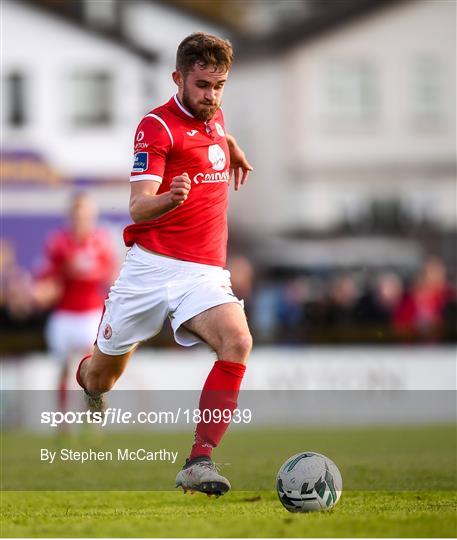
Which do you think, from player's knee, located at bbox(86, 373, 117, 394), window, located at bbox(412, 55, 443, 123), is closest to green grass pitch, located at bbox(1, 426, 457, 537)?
player's knee, located at bbox(86, 373, 117, 394)

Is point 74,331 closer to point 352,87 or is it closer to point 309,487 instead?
point 309,487

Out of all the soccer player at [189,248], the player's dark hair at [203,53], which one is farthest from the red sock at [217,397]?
the player's dark hair at [203,53]

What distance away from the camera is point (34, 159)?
116 feet

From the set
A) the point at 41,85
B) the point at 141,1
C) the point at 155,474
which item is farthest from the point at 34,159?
the point at 155,474

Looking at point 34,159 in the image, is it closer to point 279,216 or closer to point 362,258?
point 362,258

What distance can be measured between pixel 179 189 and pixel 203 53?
3.06 ft

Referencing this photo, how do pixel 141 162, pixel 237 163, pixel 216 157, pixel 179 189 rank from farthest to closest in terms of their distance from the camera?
pixel 237 163 → pixel 216 157 → pixel 141 162 → pixel 179 189

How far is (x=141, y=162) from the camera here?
7633 millimetres

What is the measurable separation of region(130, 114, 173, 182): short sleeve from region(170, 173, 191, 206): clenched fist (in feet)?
1.13

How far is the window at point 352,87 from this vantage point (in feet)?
147

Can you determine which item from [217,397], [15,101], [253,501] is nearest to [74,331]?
[253,501]

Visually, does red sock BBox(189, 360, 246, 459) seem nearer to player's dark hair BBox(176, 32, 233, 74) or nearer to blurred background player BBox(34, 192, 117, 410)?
player's dark hair BBox(176, 32, 233, 74)

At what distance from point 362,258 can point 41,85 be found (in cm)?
1067

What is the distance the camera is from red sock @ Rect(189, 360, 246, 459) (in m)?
7.70
